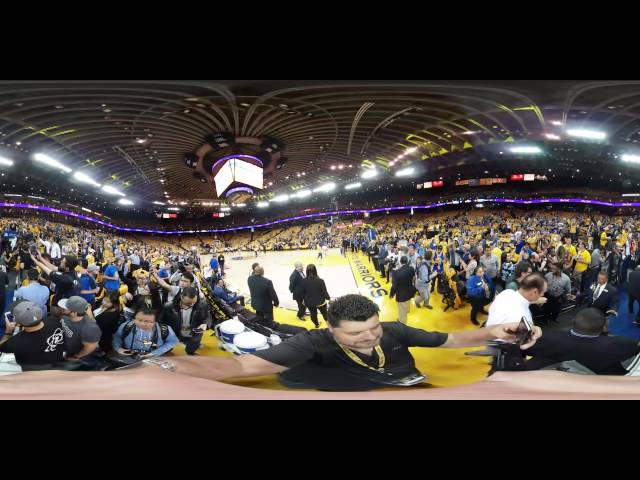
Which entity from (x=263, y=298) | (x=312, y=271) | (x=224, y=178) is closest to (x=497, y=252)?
(x=312, y=271)

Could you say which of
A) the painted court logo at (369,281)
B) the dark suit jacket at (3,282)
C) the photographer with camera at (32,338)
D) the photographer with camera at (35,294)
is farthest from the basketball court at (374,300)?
the dark suit jacket at (3,282)

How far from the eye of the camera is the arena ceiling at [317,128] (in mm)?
2113

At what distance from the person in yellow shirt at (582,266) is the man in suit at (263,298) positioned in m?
2.26

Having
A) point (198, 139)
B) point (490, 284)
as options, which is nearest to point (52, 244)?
point (198, 139)

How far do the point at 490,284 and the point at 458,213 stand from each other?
0.58 m

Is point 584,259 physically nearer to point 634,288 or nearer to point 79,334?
point 634,288

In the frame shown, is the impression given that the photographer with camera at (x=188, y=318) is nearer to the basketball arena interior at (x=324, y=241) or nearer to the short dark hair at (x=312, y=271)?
the basketball arena interior at (x=324, y=241)

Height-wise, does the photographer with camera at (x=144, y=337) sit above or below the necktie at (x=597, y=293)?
below

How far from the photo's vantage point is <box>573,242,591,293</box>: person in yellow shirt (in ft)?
7.69

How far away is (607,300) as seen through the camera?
232 centimetres

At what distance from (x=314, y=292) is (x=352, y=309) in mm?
298

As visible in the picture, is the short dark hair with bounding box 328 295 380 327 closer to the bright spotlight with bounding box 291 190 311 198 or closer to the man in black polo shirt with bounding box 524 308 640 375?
the bright spotlight with bounding box 291 190 311 198

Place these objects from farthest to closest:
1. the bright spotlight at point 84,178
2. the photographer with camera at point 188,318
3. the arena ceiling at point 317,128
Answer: the bright spotlight at point 84,178 → the photographer with camera at point 188,318 → the arena ceiling at point 317,128

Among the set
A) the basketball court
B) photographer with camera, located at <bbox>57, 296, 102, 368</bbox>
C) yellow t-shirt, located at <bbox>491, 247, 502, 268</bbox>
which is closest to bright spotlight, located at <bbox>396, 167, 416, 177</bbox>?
the basketball court
